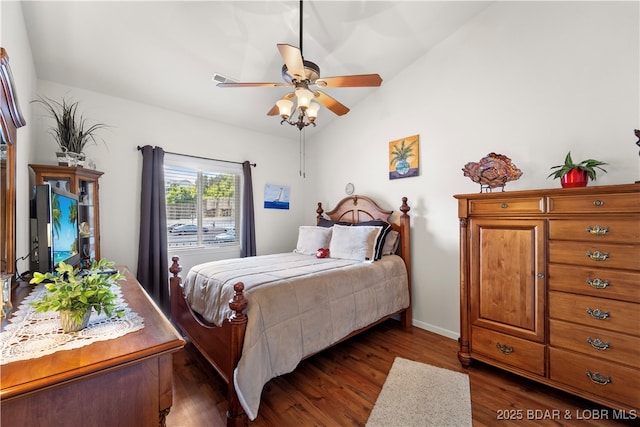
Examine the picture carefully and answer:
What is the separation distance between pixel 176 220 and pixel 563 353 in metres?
3.84

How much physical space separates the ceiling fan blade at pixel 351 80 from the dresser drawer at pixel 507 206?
123 cm

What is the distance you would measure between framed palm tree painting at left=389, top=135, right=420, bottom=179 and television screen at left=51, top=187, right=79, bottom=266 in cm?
298

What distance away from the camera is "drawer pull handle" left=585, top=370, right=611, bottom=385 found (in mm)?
1578

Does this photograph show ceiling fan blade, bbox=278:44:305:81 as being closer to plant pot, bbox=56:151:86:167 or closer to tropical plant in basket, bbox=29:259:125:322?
tropical plant in basket, bbox=29:259:125:322

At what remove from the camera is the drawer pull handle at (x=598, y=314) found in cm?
159

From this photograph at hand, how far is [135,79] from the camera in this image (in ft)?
8.75

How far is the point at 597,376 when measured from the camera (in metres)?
1.61

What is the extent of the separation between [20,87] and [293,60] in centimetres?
184

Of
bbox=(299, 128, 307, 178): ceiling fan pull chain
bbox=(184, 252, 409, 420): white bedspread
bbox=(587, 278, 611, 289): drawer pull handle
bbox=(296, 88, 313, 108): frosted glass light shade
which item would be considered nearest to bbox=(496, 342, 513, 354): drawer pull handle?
bbox=(587, 278, 611, 289): drawer pull handle

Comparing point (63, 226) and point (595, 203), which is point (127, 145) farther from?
point (595, 203)

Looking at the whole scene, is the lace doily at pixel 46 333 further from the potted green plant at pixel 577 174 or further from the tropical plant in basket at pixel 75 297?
the potted green plant at pixel 577 174

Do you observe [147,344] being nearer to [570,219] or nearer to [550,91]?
[570,219]

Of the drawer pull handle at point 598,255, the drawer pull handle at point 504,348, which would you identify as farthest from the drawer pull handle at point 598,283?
the drawer pull handle at point 504,348

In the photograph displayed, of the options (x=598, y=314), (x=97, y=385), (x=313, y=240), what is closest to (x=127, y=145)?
(x=313, y=240)
